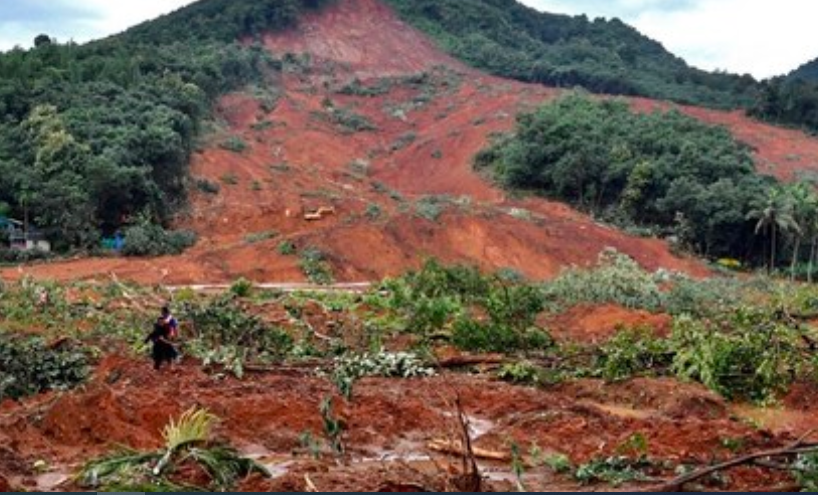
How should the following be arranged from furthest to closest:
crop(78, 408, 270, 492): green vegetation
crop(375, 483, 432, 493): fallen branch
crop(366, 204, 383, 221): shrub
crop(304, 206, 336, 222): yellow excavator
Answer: crop(304, 206, 336, 222): yellow excavator < crop(366, 204, 383, 221): shrub < crop(78, 408, 270, 492): green vegetation < crop(375, 483, 432, 493): fallen branch

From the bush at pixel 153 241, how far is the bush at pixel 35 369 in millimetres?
16454

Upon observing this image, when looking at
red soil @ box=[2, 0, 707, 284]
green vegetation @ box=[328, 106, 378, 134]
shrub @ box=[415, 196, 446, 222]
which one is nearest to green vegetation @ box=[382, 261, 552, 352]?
red soil @ box=[2, 0, 707, 284]

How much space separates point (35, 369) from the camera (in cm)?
1424

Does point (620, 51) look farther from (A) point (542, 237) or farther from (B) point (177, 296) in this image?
(B) point (177, 296)

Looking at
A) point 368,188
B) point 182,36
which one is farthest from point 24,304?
point 182,36

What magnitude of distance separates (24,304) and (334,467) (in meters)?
12.5

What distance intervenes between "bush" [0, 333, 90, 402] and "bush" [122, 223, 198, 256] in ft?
54.0

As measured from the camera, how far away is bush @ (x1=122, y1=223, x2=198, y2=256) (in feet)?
104

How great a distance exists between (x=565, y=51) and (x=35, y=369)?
6866cm

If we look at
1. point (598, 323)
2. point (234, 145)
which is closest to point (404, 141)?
point (234, 145)

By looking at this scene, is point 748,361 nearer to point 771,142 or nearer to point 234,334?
point 234,334

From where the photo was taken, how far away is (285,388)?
13555mm

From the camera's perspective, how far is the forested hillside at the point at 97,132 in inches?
1280

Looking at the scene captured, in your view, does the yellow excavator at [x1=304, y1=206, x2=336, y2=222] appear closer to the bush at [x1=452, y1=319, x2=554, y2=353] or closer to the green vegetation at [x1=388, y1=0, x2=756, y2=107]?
the bush at [x1=452, y1=319, x2=554, y2=353]
